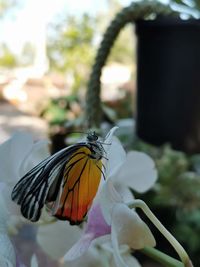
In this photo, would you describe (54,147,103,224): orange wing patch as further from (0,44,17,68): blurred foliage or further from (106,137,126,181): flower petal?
(0,44,17,68): blurred foliage

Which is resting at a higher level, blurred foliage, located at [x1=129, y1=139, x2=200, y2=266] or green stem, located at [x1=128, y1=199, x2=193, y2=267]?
green stem, located at [x1=128, y1=199, x2=193, y2=267]

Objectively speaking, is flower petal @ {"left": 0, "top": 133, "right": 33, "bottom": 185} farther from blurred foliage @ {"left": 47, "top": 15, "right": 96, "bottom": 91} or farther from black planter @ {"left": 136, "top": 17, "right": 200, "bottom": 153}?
blurred foliage @ {"left": 47, "top": 15, "right": 96, "bottom": 91}

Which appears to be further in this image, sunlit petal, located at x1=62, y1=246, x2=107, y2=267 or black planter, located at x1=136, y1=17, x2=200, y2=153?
black planter, located at x1=136, y1=17, x2=200, y2=153

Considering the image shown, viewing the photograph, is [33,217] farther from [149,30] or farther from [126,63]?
[126,63]

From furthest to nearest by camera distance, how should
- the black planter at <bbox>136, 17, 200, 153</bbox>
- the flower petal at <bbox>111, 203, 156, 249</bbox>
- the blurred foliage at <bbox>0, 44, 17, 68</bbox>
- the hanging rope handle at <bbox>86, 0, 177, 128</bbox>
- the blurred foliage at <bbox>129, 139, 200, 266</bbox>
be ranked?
the blurred foliage at <bbox>0, 44, 17, 68</bbox>
the blurred foliage at <bbox>129, 139, 200, 266</bbox>
the black planter at <bbox>136, 17, 200, 153</bbox>
the hanging rope handle at <bbox>86, 0, 177, 128</bbox>
the flower petal at <bbox>111, 203, 156, 249</bbox>

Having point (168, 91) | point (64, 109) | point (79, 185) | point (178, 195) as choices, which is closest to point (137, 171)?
point (79, 185)

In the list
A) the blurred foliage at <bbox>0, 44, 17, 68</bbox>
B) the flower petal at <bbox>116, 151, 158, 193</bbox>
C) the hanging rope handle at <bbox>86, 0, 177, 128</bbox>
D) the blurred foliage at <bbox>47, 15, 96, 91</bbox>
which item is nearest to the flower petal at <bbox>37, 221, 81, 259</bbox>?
the flower petal at <bbox>116, 151, 158, 193</bbox>

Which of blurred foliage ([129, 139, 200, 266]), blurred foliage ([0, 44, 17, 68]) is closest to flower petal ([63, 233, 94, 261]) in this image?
blurred foliage ([129, 139, 200, 266])

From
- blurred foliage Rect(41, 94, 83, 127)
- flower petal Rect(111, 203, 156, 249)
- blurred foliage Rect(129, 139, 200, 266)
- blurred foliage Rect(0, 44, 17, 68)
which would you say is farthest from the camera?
blurred foliage Rect(0, 44, 17, 68)

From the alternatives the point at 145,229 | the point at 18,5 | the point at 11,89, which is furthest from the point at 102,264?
the point at 18,5
